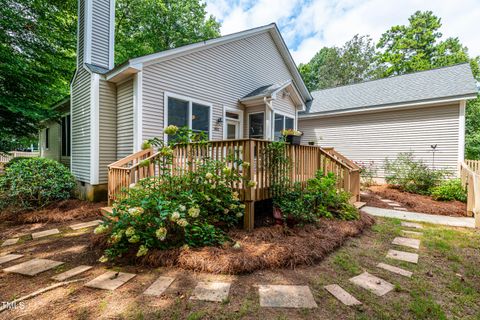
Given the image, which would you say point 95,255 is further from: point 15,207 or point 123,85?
point 123,85

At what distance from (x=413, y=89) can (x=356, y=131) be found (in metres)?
2.60

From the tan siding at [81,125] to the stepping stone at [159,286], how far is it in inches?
202

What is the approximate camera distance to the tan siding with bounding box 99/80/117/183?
6.18 m

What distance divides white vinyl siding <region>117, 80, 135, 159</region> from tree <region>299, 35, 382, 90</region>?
24.3 meters

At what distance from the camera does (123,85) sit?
6090mm

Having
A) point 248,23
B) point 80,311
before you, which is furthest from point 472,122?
point 80,311

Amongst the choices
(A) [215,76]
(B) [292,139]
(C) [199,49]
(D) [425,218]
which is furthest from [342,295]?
(C) [199,49]

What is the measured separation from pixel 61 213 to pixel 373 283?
234 inches

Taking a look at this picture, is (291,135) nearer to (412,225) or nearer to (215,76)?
(412,225)

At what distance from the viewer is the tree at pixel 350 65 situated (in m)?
23.4

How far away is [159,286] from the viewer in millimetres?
2229

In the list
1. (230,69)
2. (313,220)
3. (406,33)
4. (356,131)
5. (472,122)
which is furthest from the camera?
(406,33)

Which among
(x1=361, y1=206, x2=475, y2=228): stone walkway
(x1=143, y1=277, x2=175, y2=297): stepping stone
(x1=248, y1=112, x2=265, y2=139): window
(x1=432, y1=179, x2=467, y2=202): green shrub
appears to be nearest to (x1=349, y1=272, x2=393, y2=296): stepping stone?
(x1=143, y1=277, x2=175, y2=297): stepping stone

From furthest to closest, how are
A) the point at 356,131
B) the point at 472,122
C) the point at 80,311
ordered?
the point at 472,122 < the point at 356,131 < the point at 80,311
